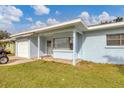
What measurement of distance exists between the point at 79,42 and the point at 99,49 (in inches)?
90.6

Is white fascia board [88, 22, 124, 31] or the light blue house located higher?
white fascia board [88, 22, 124, 31]

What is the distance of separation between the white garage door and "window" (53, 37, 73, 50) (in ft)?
11.3

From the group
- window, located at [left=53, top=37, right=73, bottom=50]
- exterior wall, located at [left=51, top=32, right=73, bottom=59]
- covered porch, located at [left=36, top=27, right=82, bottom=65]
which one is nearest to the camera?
covered porch, located at [left=36, top=27, right=82, bottom=65]

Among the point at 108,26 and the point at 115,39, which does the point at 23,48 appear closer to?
the point at 108,26

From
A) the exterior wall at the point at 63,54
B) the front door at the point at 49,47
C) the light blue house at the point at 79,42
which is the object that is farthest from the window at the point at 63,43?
the front door at the point at 49,47

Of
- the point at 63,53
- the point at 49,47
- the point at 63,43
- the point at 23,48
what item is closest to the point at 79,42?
the point at 63,43

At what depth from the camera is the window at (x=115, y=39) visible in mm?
11344

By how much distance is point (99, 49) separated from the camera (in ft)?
41.4

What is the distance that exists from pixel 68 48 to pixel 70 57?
108cm

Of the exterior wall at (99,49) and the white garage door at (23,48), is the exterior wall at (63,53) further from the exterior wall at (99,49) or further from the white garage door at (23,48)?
the white garage door at (23,48)

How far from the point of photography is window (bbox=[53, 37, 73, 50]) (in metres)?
13.7

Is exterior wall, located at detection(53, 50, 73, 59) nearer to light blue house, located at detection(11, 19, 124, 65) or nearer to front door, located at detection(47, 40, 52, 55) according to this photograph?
light blue house, located at detection(11, 19, 124, 65)

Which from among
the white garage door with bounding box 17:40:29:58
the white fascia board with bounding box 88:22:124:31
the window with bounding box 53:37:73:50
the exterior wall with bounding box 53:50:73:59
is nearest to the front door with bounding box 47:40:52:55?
the window with bounding box 53:37:73:50
